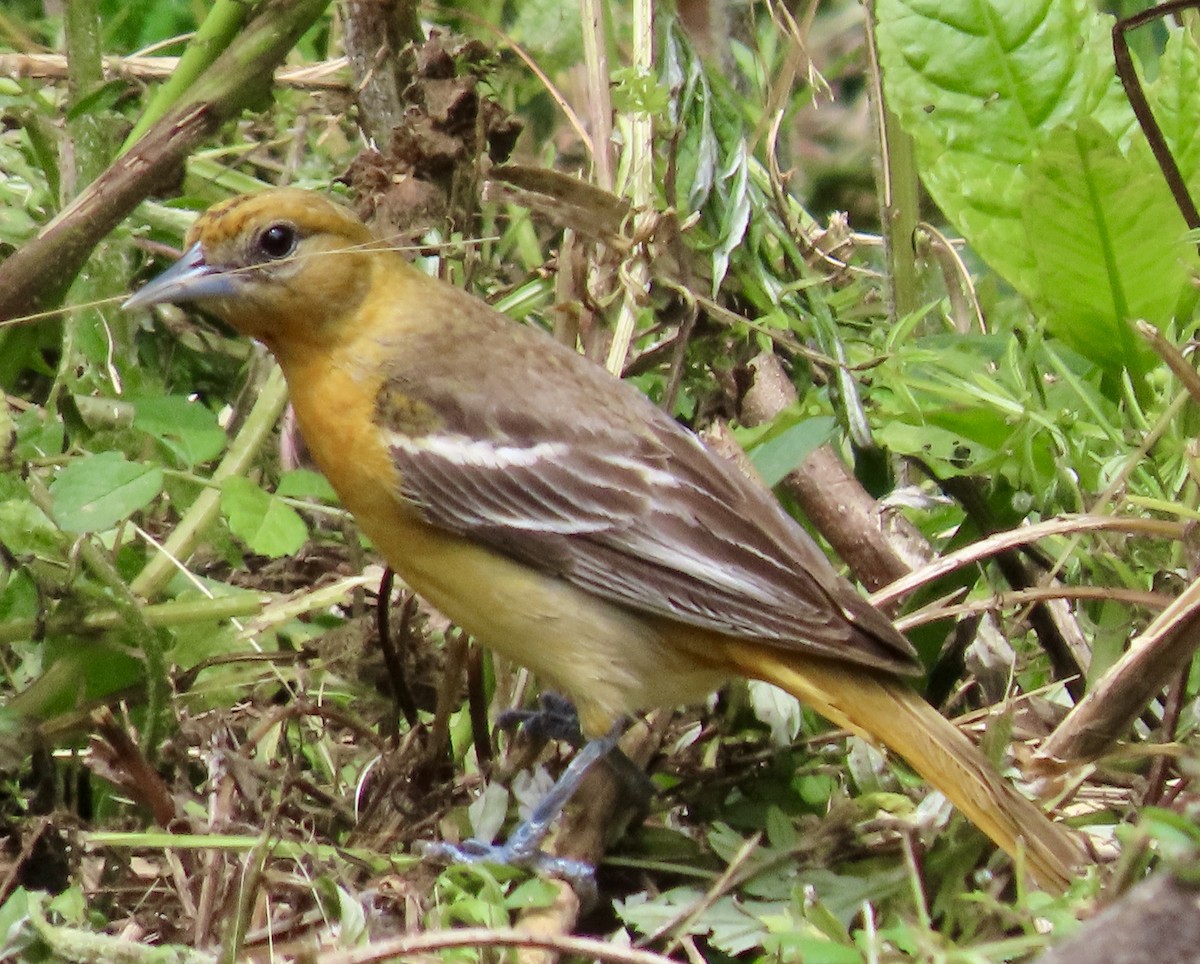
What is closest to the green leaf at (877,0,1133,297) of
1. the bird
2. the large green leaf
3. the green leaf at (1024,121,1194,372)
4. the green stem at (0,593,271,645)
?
the large green leaf

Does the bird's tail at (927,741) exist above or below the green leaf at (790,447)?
below

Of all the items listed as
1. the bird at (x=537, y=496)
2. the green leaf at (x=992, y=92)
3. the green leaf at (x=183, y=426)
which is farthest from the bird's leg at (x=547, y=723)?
the green leaf at (x=992, y=92)

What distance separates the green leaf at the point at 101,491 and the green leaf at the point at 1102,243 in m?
1.68

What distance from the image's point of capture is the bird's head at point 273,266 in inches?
115

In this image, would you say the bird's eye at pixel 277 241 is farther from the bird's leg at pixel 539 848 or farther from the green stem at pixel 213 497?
the bird's leg at pixel 539 848

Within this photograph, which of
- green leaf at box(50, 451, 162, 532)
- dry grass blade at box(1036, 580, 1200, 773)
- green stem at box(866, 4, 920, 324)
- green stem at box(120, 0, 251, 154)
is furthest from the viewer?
green stem at box(866, 4, 920, 324)

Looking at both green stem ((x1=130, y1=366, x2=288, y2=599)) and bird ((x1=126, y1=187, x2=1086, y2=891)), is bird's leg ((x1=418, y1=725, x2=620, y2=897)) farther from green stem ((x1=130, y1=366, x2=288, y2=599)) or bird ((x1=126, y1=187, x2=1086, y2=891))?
green stem ((x1=130, y1=366, x2=288, y2=599))

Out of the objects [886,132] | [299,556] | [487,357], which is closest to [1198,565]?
[487,357]

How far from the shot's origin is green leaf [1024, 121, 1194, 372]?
117 inches

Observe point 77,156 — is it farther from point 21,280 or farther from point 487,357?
point 487,357

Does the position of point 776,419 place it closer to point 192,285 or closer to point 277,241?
point 277,241

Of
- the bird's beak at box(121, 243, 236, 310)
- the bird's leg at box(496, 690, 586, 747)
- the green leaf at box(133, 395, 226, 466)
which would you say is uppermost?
the bird's beak at box(121, 243, 236, 310)

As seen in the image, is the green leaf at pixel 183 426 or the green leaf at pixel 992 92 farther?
the green leaf at pixel 992 92

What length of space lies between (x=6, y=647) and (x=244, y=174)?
1.51 meters
